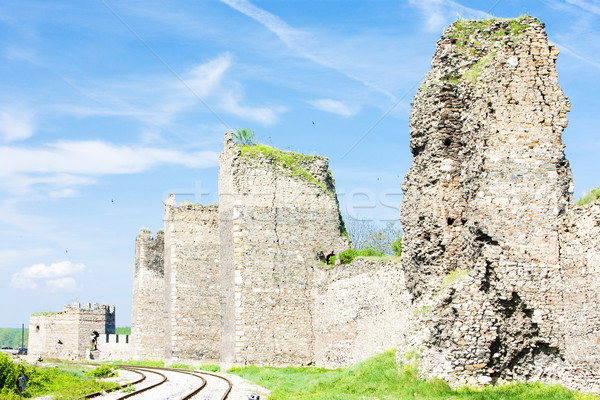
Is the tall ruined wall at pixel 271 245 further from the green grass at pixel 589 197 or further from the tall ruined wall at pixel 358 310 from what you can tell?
the green grass at pixel 589 197

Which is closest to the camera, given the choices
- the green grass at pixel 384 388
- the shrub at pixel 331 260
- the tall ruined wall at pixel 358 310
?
the green grass at pixel 384 388

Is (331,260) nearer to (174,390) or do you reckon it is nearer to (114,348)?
(174,390)

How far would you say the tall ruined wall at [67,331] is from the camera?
1716 inches

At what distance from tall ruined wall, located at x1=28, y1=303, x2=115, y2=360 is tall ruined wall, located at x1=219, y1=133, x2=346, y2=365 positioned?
21638mm

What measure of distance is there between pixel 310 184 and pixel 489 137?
12998 mm

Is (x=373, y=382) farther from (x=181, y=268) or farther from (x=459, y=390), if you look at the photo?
(x=181, y=268)

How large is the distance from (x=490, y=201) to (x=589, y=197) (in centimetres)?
171

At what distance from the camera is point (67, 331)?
43.9 meters

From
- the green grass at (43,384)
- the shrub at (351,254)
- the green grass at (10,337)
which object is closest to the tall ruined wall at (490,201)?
the green grass at (43,384)

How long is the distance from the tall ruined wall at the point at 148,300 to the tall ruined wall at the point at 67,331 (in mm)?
7768

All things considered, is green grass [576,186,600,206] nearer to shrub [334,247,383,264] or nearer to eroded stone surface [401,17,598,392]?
eroded stone surface [401,17,598,392]

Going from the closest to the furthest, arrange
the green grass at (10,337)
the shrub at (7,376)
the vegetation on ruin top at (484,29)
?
the vegetation on ruin top at (484,29)
the shrub at (7,376)
the green grass at (10,337)

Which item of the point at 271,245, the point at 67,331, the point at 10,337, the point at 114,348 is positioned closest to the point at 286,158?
the point at 271,245

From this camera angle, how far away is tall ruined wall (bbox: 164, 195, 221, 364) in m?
28.6
